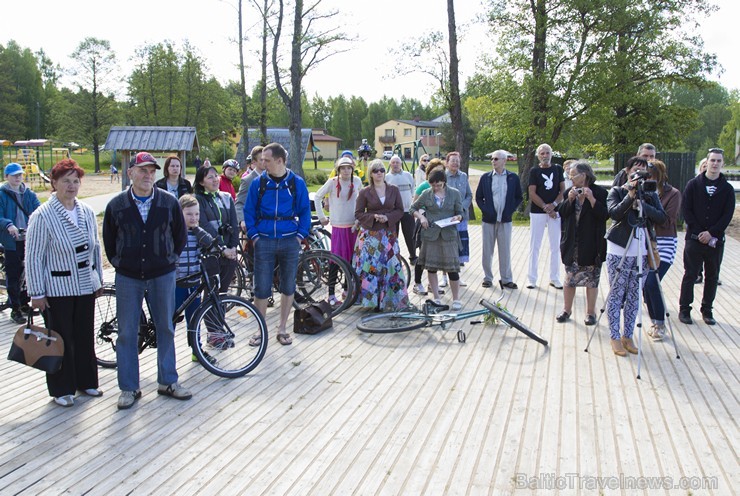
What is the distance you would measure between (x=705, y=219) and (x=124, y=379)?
5598 millimetres

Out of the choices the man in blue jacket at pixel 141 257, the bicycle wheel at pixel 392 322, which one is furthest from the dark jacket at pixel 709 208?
the man in blue jacket at pixel 141 257

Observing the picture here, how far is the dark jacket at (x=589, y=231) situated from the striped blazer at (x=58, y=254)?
422cm

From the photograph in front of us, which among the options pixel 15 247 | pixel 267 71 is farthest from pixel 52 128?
pixel 15 247

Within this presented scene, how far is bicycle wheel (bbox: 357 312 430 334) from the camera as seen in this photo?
6.13 m

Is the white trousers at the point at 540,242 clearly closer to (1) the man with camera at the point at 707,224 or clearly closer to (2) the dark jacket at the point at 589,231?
(1) the man with camera at the point at 707,224

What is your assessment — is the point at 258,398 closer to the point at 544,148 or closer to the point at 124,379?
the point at 124,379

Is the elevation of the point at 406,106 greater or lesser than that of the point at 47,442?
greater

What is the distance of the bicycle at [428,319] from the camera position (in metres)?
5.95

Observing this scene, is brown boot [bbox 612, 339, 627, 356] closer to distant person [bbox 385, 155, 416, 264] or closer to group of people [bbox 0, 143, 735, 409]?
group of people [bbox 0, 143, 735, 409]

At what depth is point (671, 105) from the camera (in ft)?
78.9

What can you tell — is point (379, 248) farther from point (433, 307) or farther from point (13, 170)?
point (13, 170)

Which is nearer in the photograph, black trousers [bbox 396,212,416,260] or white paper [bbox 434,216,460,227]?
white paper [bbox 434,216,460,227]

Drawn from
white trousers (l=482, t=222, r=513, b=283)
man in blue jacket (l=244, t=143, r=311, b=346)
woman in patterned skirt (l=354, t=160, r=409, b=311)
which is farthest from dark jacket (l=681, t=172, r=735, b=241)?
man in blue jacket (l=244, t=143, r=311, b=346)

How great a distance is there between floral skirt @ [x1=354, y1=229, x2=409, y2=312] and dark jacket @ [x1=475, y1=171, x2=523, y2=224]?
1778mm
